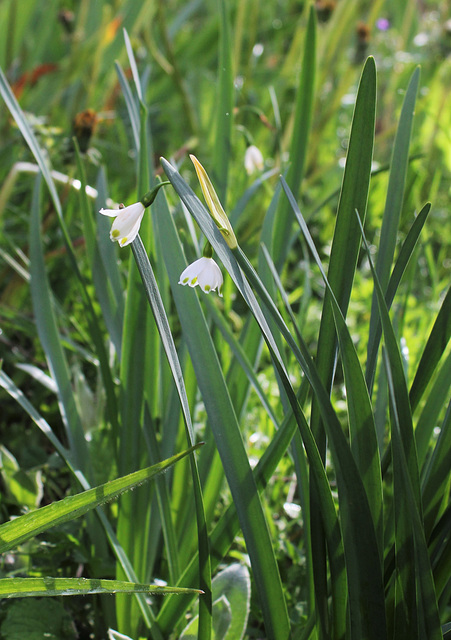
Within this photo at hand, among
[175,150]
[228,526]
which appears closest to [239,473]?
[228,526]

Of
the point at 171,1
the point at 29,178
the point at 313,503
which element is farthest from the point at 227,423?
the point at 171,1

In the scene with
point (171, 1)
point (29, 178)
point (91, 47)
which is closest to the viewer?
point (29, 178)

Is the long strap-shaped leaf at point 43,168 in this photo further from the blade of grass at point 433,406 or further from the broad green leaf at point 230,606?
the blade of grass at point 433,406

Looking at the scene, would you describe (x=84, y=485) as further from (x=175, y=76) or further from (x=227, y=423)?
(x=175, y=76)

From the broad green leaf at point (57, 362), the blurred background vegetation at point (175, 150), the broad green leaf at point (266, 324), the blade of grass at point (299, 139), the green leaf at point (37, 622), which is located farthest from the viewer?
the blurred background vegetation at point (175, 150)

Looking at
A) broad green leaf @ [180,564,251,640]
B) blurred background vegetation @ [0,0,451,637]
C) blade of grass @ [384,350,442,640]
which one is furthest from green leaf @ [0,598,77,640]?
blade of grass @ [384,350,442,640]

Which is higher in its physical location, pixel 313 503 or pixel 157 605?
pixel 313 503

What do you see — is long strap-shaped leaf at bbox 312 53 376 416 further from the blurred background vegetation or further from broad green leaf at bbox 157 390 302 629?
the blurred background vegetation

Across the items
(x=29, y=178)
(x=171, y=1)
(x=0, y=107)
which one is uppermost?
(x=171, y=1)

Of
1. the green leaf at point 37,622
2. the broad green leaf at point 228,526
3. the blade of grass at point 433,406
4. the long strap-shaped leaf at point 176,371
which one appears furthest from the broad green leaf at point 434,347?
the green leaf at point 37,622
